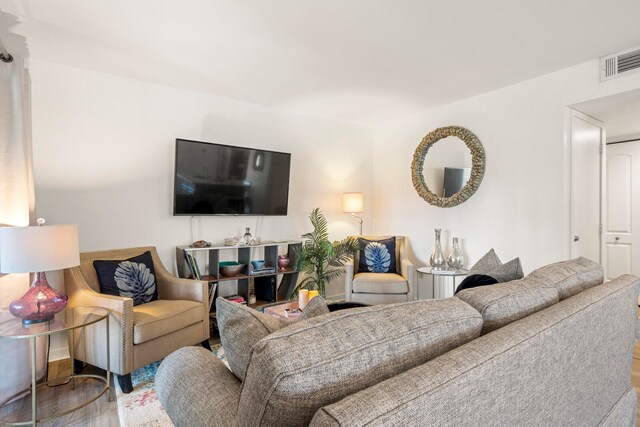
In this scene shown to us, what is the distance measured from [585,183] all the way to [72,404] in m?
4.49

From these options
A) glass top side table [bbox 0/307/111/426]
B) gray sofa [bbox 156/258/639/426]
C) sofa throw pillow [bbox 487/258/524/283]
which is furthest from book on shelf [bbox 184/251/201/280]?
sofa throw pillow [bbox 487/258/524/283]

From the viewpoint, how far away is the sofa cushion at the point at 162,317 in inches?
91.2

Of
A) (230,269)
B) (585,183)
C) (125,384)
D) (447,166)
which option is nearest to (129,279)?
(125,384)

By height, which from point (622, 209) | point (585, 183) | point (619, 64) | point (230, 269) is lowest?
point (230, 269)

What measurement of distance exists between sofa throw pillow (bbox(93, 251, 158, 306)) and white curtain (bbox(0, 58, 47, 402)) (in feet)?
1.48

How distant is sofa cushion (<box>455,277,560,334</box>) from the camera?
3.57 ft

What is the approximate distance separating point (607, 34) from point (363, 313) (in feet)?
9.87

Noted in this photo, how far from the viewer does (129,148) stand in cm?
324

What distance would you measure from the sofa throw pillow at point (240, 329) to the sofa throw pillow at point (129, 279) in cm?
203

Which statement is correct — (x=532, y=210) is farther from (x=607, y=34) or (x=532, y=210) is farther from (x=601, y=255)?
(x=607, y=34)

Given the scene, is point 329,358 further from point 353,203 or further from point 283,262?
point 353,203

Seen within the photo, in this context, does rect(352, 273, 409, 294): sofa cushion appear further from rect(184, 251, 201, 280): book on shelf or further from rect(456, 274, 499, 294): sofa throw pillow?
rect(456, 274, 499, 294): sofa throw pillow

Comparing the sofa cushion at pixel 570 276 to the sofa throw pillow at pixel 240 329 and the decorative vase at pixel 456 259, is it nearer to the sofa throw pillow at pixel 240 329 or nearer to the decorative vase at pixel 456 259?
the sofa throw pillow at pixel 240 329

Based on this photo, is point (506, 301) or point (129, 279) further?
point (129, 279)
